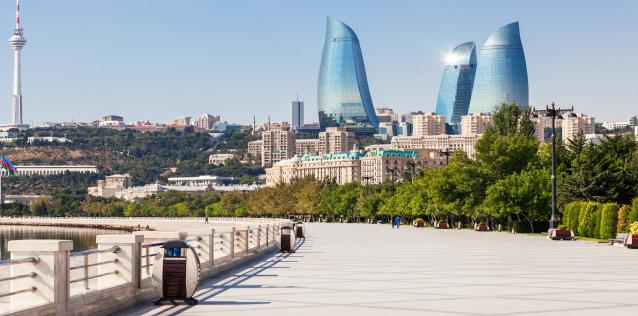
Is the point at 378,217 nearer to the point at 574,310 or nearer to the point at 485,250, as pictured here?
the point at 485,250

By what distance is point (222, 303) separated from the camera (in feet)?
63.0

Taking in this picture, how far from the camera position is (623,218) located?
51625 millimetres

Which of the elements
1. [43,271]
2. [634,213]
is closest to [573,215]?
[634,213]

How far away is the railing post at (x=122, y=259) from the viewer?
19.2 m

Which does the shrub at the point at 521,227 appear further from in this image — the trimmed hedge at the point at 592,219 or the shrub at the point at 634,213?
the shrub at the point at 634,213

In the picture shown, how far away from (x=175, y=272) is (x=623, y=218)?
3675 centimetres

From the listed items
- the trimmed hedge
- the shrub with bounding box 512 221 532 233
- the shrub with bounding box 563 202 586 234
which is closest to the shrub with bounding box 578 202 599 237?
the trimmed hedge

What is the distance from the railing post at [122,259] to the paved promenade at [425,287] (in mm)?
714

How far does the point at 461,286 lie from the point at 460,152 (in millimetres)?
67175

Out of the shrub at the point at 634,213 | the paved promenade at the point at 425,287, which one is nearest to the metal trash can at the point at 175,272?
the paved promenade at the point at 425,287

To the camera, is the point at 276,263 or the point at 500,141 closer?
the point at 276,263

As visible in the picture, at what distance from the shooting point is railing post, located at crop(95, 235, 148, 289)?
19.2 m

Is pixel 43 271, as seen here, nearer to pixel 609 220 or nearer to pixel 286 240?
pixel 286 240

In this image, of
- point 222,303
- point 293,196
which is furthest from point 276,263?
point 293,196
